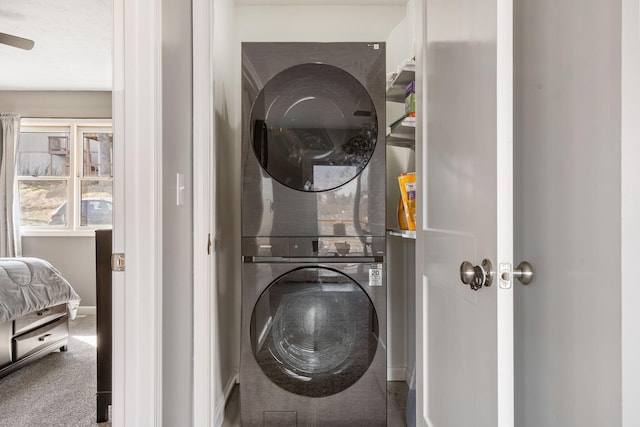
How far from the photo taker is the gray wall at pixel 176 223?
4.12 feet

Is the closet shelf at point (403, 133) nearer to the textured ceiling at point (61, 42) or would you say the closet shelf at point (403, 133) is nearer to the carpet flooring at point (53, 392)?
the textured ceiling at point (61, 42)

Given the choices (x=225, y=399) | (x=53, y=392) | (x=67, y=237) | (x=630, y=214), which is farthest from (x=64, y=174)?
(x=630, y=214)

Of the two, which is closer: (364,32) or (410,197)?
(410,197)

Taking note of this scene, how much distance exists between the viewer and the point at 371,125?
71.2 inches

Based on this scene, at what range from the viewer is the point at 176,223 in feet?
4.53

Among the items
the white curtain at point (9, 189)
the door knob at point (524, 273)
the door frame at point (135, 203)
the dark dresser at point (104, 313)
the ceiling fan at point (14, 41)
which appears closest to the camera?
the door knob at point (524, 273)

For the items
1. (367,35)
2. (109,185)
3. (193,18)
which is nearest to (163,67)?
(193,18)

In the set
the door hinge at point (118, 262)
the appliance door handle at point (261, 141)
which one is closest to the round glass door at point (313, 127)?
the appliance door handle at point (261, 141)

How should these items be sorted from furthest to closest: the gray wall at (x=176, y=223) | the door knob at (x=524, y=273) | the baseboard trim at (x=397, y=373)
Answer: the baseboard trim at (x=397, y=373), the gray wall at (x=176, y=223), the door knob at (x=524, y=273)

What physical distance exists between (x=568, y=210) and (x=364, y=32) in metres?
2.09

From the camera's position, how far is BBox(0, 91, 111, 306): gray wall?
4469mm

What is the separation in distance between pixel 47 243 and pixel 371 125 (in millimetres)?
4284

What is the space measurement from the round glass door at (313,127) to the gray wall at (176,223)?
0.38 m

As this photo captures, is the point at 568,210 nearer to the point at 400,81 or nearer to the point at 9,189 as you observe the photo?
the point at 400,81
